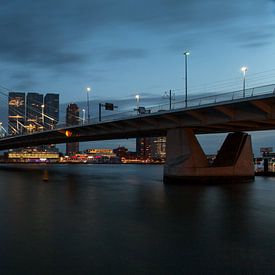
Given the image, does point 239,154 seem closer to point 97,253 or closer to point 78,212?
point 78,212

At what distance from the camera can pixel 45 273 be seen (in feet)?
38.4

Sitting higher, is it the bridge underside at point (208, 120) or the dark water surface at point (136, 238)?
the bridge underside at point (208, 120)

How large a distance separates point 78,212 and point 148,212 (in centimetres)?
464

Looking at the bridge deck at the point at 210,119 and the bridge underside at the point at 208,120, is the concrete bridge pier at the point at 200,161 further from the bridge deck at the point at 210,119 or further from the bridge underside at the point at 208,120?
the bridge deck at the point at 210,119

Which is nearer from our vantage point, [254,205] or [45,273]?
[45,273]

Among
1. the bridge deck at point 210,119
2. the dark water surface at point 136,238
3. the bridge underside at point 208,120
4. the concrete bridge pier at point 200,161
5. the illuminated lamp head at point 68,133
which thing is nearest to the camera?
the dark water surface at point 136,238

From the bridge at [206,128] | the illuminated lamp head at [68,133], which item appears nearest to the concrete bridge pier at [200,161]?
the bridge at [206,128]

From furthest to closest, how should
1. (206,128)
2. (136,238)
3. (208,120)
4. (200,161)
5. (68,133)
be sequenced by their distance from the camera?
1. (68,133)
2. (206,128)
3. (200,161)
4. (208,120)
5. (136,238)

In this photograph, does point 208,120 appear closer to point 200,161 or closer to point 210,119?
point 210,119

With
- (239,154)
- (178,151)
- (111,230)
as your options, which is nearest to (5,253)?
(111,230)

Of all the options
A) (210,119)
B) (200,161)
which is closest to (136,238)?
(210,119)

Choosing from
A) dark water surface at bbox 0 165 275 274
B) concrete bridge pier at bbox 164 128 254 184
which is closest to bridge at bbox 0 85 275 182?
concrete bridge pier at bbox 164 128 254 184

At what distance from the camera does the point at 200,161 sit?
4747cm

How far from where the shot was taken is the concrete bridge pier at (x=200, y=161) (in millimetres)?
46938
